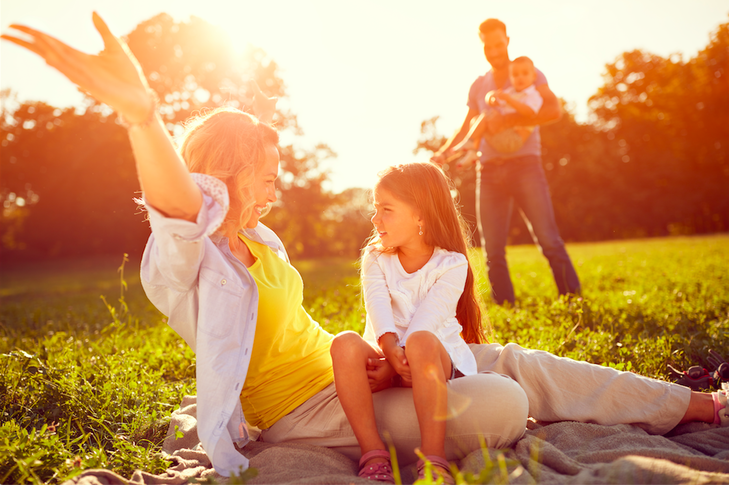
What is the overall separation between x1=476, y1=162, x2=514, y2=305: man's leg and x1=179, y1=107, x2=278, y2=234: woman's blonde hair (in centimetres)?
330

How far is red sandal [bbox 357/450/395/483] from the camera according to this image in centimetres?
183

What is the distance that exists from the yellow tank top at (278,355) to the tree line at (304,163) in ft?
68.4

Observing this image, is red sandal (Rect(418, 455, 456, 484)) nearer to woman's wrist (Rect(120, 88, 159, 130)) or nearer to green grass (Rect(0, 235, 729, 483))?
green grass (Rect(0, 235, 729, 483))

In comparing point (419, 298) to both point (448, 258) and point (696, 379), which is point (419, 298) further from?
point (696, 379)

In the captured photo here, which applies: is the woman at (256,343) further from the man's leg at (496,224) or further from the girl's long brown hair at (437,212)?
the man's leg at (496,224)

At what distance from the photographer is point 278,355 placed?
223 centimetres

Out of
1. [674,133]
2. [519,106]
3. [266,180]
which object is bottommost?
[266,180]

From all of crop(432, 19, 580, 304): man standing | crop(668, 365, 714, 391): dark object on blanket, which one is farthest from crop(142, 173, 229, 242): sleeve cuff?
crop(432, 19, 580, 304): man standing

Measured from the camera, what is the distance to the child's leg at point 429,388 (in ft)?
6.11

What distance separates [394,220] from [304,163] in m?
23.1

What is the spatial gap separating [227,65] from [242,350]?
2266 centimetres

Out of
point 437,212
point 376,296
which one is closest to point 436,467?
point 376,296

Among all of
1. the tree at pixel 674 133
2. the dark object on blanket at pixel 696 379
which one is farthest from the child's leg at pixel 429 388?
the tree at pixel 674 133

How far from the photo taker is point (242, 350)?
199 centimetres
